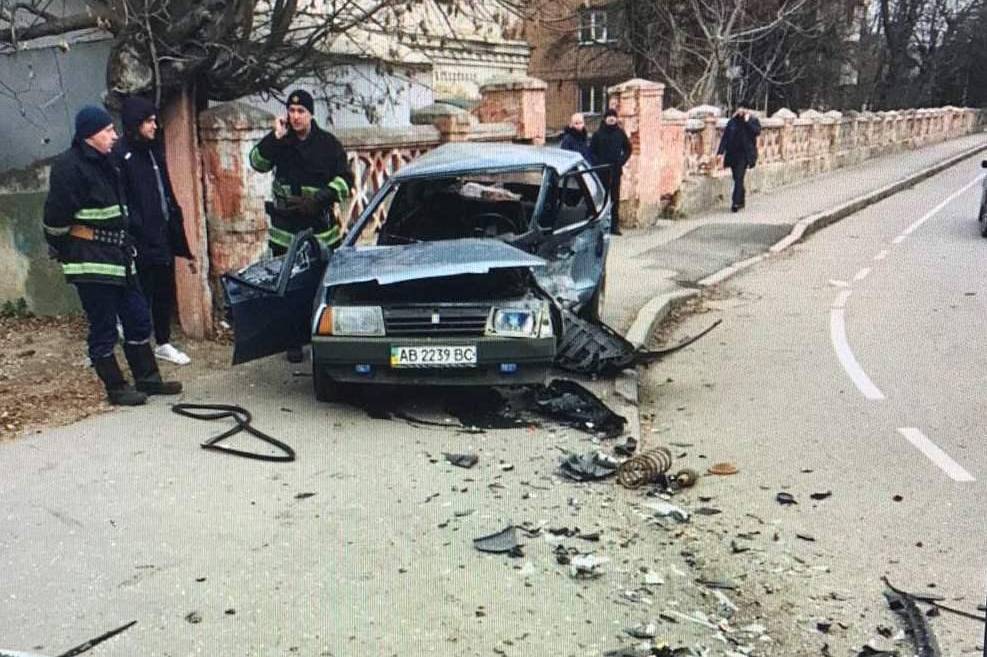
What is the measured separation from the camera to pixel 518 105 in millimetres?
13625

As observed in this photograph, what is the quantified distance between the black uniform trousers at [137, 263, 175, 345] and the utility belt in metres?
1.02

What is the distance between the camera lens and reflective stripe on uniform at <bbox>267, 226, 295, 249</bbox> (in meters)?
7.73

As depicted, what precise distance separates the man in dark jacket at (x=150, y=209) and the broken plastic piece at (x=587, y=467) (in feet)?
11.6

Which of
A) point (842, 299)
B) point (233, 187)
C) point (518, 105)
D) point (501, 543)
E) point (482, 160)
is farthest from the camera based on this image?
point (518, 105)

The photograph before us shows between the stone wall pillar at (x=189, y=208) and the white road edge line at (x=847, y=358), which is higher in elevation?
the stone wall pillar at (x=189, y=208)

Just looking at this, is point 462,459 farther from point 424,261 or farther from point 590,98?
point 590,98

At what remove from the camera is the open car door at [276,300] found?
6.42 meters

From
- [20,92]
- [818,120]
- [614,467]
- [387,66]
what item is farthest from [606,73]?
[614,467]

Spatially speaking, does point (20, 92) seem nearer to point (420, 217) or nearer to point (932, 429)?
point (420, 217)

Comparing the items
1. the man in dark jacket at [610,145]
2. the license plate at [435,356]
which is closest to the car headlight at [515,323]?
the license plate at [435,356]

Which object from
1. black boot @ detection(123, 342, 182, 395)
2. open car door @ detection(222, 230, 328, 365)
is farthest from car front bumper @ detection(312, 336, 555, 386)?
black boot @ detection(123, 342, 182, 395)

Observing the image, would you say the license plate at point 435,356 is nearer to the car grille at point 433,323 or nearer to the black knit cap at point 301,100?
the car grille at point 433,323

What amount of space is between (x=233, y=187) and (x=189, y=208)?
43 centimetres

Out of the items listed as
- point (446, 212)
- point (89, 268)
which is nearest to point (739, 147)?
point (446, 212)
